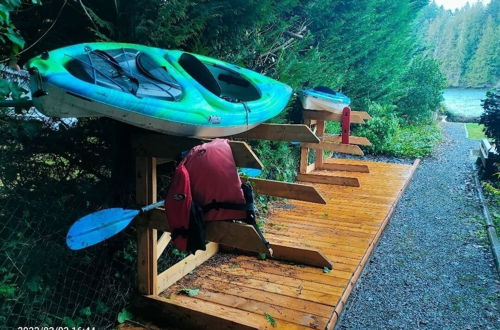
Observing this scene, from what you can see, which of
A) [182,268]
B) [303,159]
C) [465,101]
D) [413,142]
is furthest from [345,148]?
[465,101]

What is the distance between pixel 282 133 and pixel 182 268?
1.48 metres

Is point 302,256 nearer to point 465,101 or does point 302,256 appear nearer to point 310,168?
point 310,168

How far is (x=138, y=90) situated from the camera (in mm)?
2709

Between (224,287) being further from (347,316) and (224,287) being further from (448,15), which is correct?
(448,15)

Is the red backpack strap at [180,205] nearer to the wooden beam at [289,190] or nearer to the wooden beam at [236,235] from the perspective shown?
the wooden beam at [236,235]

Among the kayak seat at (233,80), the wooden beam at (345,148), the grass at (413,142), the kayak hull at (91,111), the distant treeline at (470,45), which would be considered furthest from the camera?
the distant treeline at (470,45)

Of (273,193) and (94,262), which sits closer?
(94,262)

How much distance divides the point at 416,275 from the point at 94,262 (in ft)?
9.61

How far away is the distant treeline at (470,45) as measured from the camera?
27.9 meters

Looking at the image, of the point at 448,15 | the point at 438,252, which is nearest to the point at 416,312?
the point at 438,252

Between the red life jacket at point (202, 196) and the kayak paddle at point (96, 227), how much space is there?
0.31 m

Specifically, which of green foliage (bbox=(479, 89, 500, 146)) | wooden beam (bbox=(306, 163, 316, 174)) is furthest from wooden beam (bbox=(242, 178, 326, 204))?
green foliage (bbox=(479, 89, 500, 146))

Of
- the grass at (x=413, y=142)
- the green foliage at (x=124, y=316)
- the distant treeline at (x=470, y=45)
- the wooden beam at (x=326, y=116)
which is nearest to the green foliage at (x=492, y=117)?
the grass at (x=413, y=142)

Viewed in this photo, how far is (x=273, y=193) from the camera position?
364 centimetres
